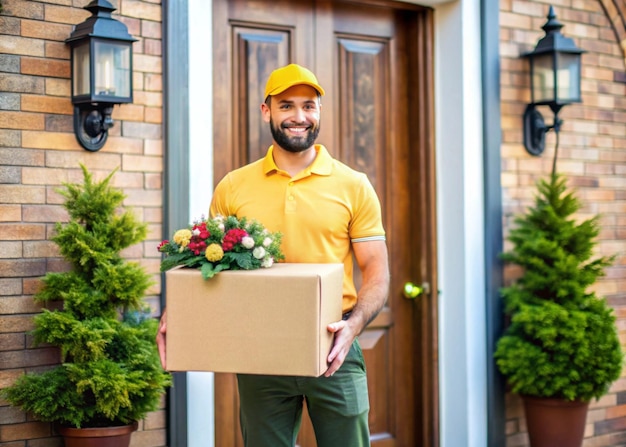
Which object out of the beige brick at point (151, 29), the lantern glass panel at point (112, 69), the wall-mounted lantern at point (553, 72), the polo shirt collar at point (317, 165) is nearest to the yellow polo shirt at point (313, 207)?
the polo shirt collar at point (317, 165)

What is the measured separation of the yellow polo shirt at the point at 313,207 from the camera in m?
2.46

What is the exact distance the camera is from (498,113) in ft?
13.2

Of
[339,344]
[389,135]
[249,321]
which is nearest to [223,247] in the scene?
[249,321]

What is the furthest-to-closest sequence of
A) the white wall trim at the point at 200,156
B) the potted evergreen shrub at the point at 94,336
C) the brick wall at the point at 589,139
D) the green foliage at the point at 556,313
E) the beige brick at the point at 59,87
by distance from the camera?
the brick wall at the point at 589,139
the green foliage at the point at 556,313
the white wall trim at the point at 200,156
the beige brick at the point at 59,87
the potted evergreen shrub at the point at 94,336

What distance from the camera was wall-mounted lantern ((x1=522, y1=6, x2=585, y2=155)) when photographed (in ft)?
13.1

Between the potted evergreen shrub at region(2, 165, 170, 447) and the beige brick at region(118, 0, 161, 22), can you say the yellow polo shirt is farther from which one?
the beige brick at region(118, 0, 161, 22)

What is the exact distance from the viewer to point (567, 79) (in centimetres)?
400

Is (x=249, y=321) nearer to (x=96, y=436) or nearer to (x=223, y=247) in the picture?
(x=223, y=247)

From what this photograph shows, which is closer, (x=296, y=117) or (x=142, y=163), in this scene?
(x=296, y=117)

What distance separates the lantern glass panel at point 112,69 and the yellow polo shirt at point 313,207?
696 mm

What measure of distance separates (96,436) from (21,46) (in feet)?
4.41

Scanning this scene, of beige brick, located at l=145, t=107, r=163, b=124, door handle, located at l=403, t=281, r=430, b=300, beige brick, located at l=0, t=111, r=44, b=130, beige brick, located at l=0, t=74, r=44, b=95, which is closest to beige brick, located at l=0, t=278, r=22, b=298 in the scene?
beige brick, located at l=0, t=111, r=44, b=130

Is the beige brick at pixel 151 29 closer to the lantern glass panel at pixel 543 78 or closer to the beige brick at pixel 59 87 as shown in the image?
the beige brick at pixel 59 87

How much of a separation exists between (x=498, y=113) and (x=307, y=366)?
7.49ft
